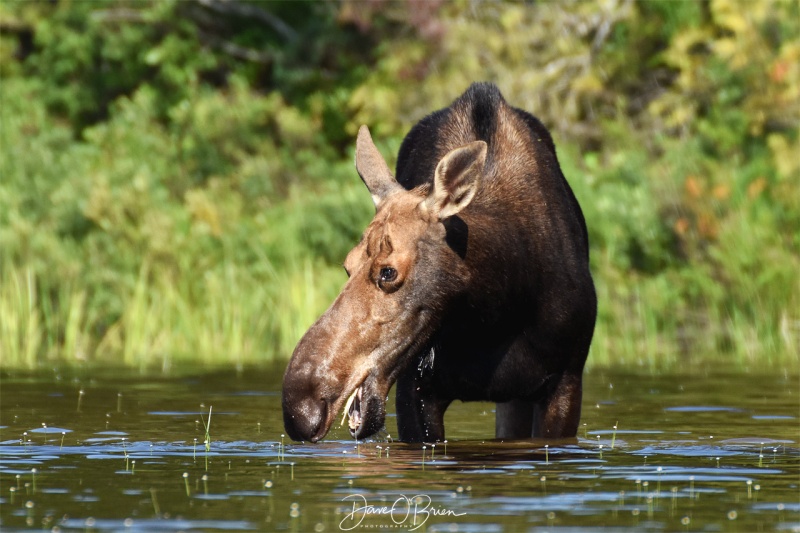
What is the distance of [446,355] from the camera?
7367 millimetres

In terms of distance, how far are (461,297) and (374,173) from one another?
2.64 feet

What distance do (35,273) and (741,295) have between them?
723 cm

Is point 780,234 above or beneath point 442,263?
above

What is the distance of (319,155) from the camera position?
22.0 m

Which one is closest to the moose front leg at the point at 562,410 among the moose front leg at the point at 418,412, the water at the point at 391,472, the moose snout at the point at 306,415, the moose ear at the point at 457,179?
the water at the point at 391,472

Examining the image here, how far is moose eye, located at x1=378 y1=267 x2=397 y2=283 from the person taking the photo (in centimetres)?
669

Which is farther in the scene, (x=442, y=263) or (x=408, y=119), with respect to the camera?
(x=408, y=119)

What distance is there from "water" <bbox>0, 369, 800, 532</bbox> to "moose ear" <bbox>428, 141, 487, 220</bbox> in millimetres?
1184

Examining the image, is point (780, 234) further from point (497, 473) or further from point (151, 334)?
point (497, 473)

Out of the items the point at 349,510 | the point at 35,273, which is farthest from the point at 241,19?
the point at 349,510

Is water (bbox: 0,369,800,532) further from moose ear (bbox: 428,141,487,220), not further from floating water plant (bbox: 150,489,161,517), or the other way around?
moose ear (bbox: 428,141,487,220)

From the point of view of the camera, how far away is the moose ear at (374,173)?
7.29 metres

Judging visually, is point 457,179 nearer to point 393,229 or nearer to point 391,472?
point 393,229

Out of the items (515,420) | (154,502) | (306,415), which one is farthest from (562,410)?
(154,502)
